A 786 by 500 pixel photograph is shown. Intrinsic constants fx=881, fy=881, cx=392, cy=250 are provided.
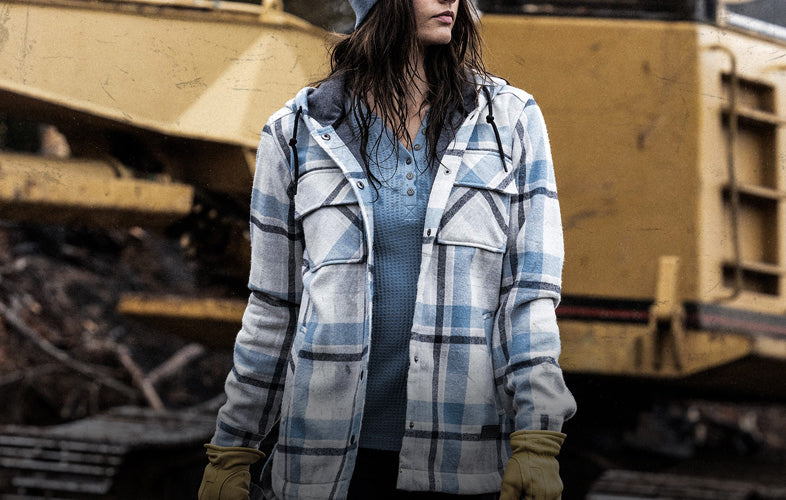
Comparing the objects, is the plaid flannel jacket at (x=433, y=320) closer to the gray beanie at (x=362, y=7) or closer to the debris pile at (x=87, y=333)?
the gray beanie at (x=362, y=7)

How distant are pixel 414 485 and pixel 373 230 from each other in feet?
1.54

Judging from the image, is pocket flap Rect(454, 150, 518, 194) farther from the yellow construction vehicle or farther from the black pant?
the yellow construction vehicle

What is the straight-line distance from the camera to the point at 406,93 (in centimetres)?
176

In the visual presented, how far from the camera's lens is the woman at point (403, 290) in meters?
1.58

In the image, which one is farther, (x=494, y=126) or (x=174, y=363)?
(x=174, y=363)

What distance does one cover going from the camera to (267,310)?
173cm

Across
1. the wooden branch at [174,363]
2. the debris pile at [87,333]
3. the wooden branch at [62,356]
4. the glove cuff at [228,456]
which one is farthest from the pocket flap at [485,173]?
the wooden branch at [174,363]

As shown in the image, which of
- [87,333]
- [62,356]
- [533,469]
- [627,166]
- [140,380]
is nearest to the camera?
[533,469]

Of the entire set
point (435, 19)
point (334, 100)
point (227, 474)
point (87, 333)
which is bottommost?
point (227, 474)

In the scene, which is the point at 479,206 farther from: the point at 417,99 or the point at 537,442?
the point at 537,442

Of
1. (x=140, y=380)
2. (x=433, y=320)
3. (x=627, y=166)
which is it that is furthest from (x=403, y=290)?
(x=140, y=380)

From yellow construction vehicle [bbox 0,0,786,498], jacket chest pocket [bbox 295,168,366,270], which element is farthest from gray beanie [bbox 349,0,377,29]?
yellow construction vehicle [bbox 0,0,786,498]

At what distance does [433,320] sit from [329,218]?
A: 0.28 meters

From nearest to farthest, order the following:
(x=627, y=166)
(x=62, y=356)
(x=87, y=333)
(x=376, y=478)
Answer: (x=376, y=478) < (x=627, y=166) < (x=62, y=356) < (x=87, y=333)
